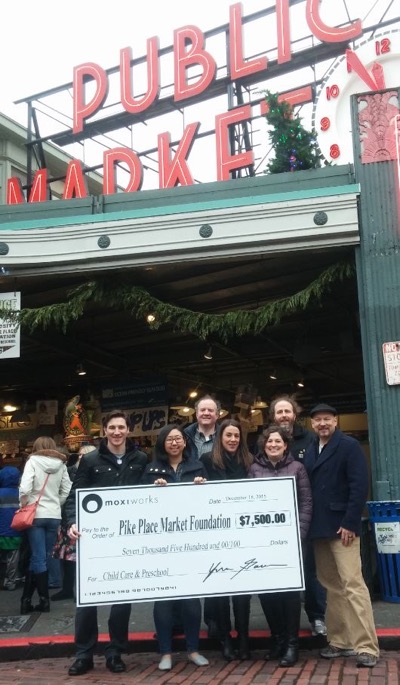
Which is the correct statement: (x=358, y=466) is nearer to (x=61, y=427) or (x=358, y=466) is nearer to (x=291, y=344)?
(x=291, y=344)

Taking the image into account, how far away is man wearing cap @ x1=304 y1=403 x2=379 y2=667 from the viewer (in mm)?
5219

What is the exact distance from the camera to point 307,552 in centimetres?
610

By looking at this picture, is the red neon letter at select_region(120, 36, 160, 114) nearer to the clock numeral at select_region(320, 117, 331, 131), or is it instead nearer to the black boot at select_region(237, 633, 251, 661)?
the clock numeral at select_region(320, 117, 331, 131)

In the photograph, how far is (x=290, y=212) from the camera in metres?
8.36

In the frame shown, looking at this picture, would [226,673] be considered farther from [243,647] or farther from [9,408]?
[9,408]

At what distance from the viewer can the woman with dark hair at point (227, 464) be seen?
561cm

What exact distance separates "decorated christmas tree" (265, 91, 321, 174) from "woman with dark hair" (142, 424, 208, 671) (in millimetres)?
4732

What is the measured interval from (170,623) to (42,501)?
284cm

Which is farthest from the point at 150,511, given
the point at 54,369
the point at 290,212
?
the point at 54,369

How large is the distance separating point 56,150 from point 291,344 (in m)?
15.2

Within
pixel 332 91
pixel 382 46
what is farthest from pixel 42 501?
pixel 382 46

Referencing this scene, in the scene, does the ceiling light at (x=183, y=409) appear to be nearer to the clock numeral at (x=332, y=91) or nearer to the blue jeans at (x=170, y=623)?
the clock numeral at (x=332, y=91)

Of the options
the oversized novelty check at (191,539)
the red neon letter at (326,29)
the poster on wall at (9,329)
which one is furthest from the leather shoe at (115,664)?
the red neon letter at (326,29)

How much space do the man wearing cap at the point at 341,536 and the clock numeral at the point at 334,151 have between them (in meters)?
4.61
